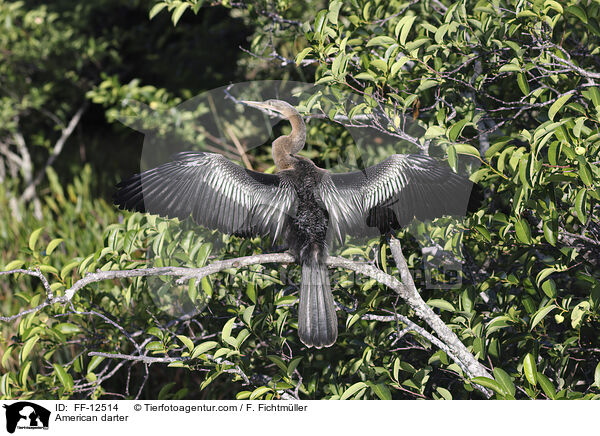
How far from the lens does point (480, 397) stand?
6.67 ft

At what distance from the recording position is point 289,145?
175 centimetres

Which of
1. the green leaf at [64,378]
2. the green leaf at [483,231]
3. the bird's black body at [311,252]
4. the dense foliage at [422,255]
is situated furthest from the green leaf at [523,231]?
the green leaf at [64,378]

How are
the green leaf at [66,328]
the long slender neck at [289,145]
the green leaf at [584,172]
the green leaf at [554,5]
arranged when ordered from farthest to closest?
the green leaf at [66,328] → the long slender neck at [289,145] → the green leaf at [554,5] → the green leaf at [584,172]

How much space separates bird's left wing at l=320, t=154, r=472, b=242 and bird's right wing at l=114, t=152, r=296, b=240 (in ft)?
0.51

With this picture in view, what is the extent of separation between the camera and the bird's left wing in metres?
1.70

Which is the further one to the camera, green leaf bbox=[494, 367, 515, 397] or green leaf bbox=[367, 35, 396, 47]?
green leaf bbox=[367, 35, 396, 47]

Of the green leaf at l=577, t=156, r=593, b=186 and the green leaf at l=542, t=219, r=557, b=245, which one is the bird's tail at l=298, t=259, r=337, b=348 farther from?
the green leaf at l=577, t=156, r=593, b=186

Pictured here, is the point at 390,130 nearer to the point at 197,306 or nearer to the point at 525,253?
the point at 525,253

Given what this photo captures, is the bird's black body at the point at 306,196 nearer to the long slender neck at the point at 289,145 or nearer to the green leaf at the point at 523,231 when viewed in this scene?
the long slender neck at the point at 289,145

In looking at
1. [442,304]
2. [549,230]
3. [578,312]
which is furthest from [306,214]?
[578,312]

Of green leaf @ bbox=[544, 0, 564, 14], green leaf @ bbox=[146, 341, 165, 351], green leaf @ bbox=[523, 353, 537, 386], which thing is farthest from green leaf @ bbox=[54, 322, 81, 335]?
green leaf @ bbox=[544, 0, 564, 14]

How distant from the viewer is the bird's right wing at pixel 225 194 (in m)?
1.68
